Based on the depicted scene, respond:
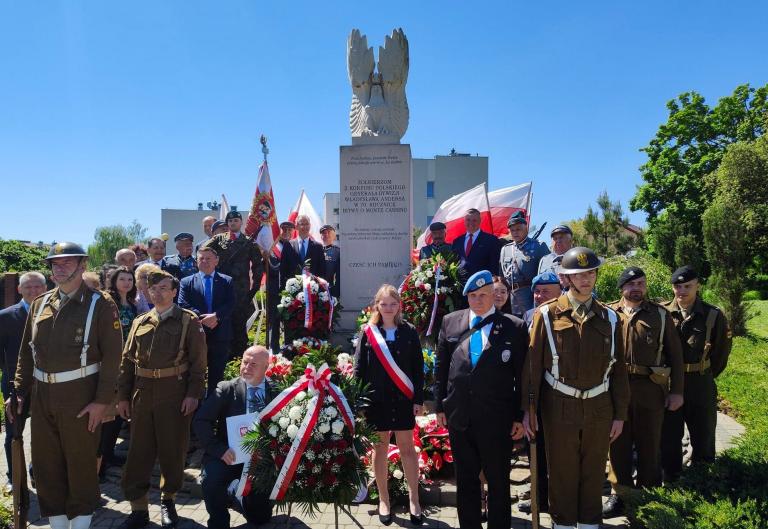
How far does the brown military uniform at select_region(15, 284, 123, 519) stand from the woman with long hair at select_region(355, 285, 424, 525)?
210 cm

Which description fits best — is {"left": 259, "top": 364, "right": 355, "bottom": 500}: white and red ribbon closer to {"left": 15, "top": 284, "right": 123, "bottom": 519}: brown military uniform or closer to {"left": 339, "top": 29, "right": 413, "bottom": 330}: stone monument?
{"left": 15, "top": 284, "right": 123, "bottom": 519}: brown military uniform

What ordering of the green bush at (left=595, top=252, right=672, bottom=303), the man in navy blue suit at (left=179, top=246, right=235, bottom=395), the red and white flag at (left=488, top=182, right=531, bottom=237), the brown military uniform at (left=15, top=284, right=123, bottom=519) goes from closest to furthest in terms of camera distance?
the brown military uniform at (left=15, top=284, right=123, bottom=519) < the man in navy blue suit at (left=179, top=246, right=235, bottom=395) < the red and white flag at (left=488, top=182, right=531, bottom=237) < the green bush at (left=595, top=252, right=672, bottom=303)

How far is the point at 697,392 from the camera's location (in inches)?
192

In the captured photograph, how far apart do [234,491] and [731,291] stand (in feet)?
47.5

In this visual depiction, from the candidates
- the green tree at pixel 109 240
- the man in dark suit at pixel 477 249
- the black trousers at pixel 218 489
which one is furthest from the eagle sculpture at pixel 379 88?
the green tree at pixel 109 240

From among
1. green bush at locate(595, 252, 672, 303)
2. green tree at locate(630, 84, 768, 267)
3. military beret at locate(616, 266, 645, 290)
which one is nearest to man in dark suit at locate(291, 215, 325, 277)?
military beret at locate(616, 266, 645, 290)

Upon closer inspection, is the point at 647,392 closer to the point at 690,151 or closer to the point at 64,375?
the point at 64,375

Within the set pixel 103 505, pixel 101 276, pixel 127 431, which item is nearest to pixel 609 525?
pixel 103 505

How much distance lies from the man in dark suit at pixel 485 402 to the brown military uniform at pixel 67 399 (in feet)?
9.16

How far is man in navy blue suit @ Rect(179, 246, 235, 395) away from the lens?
20.1ft

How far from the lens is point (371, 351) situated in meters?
4.50

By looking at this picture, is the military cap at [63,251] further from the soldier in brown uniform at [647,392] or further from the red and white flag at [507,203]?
the red and white flag at [507,203]

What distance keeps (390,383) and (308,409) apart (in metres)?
0.85

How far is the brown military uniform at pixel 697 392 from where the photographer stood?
4871 millimetres
